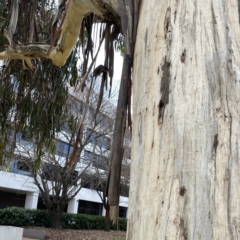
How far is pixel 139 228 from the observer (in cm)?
102

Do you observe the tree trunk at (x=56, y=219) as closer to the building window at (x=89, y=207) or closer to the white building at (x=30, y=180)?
Result: the white building at (x=30, y=180)

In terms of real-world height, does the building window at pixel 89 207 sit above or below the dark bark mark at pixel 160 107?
above

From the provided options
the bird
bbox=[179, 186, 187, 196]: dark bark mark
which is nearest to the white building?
the bird

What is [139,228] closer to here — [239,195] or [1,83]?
[239,195]

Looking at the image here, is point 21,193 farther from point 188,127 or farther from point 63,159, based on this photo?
point 188,127

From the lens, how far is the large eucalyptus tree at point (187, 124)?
0.93 meters

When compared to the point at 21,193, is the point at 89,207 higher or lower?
lower

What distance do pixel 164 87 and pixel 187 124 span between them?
0.15 m

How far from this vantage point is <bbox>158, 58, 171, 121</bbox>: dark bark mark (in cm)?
108

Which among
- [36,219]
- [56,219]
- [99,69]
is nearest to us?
[99,69]

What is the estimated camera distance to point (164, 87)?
3.60 ft

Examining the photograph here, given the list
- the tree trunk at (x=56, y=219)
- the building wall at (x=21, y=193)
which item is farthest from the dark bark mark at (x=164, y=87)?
the building wall at (x=21, y=193)

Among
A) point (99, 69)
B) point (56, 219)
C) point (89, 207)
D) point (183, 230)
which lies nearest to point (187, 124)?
point (183, 230)

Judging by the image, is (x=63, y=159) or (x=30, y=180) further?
(x=30, y=180)
